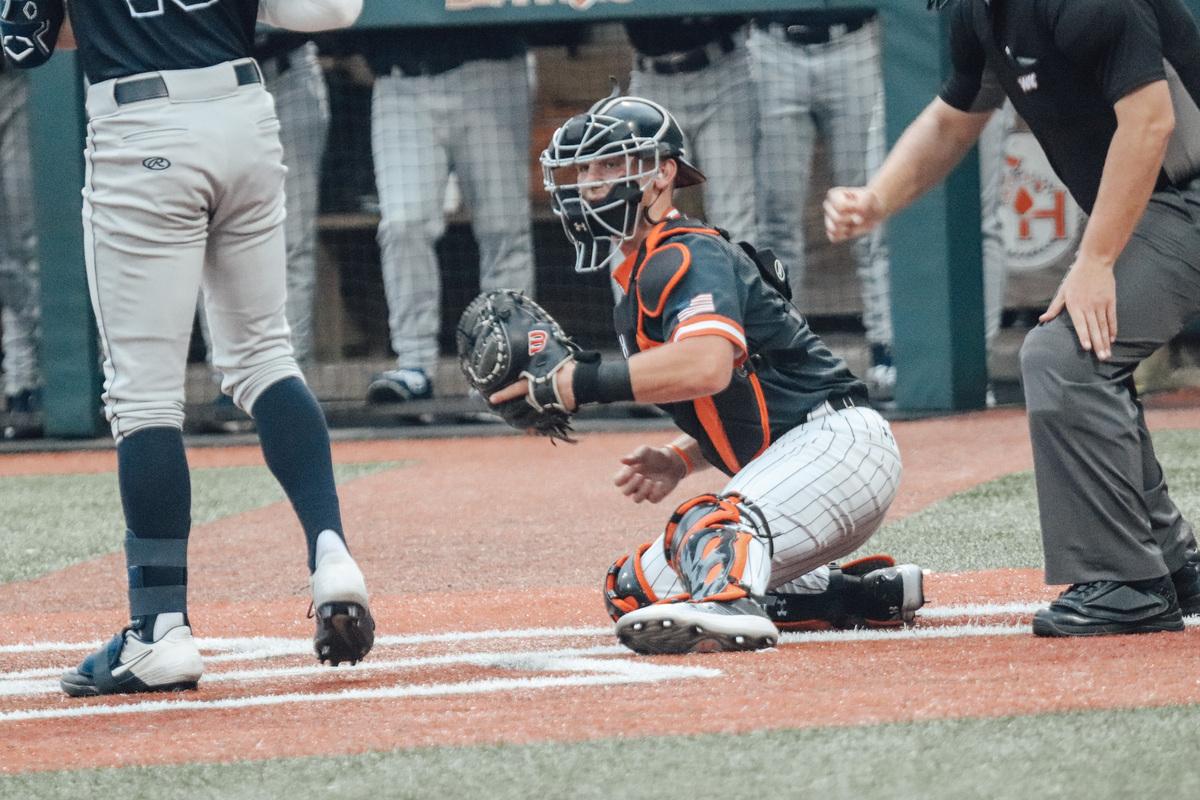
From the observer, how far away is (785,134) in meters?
8.31

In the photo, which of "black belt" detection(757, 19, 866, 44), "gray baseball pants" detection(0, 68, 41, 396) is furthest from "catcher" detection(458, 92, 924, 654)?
"gray baseball pants" detection(0, 68, 41, 396)

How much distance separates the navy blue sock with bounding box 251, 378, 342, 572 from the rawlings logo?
43 centimetres

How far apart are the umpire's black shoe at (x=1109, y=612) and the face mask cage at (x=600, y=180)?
1083mm

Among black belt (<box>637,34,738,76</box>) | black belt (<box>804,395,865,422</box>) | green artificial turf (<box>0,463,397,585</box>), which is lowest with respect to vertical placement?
green artificial turf (<box>0,463,397,585</box>)

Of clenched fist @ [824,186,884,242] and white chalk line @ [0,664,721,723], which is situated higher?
clenched fist @ [824,186,884,242]

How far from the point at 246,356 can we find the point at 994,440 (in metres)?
4.43

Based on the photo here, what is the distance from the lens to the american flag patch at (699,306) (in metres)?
3.35

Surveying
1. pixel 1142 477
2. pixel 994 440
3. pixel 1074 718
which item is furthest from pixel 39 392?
pixel 1074 718

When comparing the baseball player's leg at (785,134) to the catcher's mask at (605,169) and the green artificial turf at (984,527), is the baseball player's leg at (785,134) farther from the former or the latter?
the catcher's mask at (605,169)

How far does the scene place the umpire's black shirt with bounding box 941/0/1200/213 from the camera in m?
3.30

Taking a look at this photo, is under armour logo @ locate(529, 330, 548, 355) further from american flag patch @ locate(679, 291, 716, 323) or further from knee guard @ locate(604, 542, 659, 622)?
knee guard @ locate(604, 542, 659, 622)

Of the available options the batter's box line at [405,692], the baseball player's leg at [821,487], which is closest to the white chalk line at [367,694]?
the batter's box line at [405,692]

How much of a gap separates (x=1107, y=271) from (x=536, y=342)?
3.45 feet

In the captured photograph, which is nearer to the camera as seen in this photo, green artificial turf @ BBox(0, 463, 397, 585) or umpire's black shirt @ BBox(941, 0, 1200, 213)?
umpire's black shirt @ BBox(941, 0, 1200, 213)
